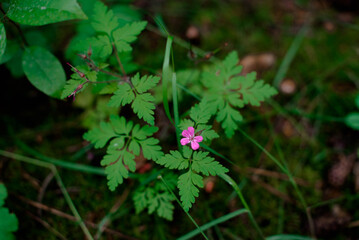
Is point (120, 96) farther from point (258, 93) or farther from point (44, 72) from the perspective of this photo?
point (258, 93)

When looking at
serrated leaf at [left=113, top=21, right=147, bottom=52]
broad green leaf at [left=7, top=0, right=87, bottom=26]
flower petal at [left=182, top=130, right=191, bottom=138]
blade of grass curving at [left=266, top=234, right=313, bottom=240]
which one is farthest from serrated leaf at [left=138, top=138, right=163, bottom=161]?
blade of grass curving at [left=266, top=234, right=313, bottom=240]

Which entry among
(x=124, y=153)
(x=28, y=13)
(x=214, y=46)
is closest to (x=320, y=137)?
(x=214, y=46)

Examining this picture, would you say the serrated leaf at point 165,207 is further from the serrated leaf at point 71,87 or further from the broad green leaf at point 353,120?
the broad green leaf at point 353,120

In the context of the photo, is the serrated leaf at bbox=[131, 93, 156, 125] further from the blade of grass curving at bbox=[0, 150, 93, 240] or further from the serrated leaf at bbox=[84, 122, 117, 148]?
the blade of grass curving at bbox=[0, 150, 93, 240]

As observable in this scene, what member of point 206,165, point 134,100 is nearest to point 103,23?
point 134,100

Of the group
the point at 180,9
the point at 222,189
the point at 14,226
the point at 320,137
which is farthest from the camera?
the point at 180,9

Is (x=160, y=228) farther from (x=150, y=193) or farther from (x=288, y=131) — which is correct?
(x=288, y=131)
